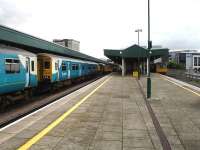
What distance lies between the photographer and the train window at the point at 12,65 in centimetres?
1340

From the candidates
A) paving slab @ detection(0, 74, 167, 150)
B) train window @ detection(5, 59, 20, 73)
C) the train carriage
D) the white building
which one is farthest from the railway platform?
the white building

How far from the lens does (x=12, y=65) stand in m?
14.0

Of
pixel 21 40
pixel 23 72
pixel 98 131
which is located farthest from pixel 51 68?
pixel 98 131

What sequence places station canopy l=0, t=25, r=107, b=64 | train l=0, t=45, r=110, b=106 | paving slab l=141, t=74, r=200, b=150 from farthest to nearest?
1. station canopy l=0, t=25, r=107, b=64
2. train l=0, t=45, r=110, b=106
3. paving slab l=141, t=74, r=200, b=150

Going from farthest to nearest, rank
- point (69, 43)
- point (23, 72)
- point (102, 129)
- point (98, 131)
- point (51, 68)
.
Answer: point (69, 43) < point (51, 68) < point (23, 72) < point (102, 129) < point (98, 131)

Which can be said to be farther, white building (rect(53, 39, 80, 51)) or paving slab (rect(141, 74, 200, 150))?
white building (rect(53, 39, 80, 51))

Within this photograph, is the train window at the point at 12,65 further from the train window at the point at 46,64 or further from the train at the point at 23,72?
the train window at the point at 46,64

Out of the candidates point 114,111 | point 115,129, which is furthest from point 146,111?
point 115,129

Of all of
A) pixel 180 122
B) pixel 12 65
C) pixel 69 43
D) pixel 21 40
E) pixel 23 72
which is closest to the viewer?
pixel 180 122

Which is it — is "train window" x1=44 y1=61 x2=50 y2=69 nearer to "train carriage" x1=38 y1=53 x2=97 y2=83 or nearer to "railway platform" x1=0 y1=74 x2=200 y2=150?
"train carriage" x1=38 y1=53 x2=97 y2=83

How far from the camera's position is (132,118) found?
10.6 m

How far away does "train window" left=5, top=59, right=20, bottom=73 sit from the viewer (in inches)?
527

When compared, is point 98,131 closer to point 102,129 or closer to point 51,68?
point 102,129

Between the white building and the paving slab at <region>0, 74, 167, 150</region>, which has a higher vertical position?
the white building
